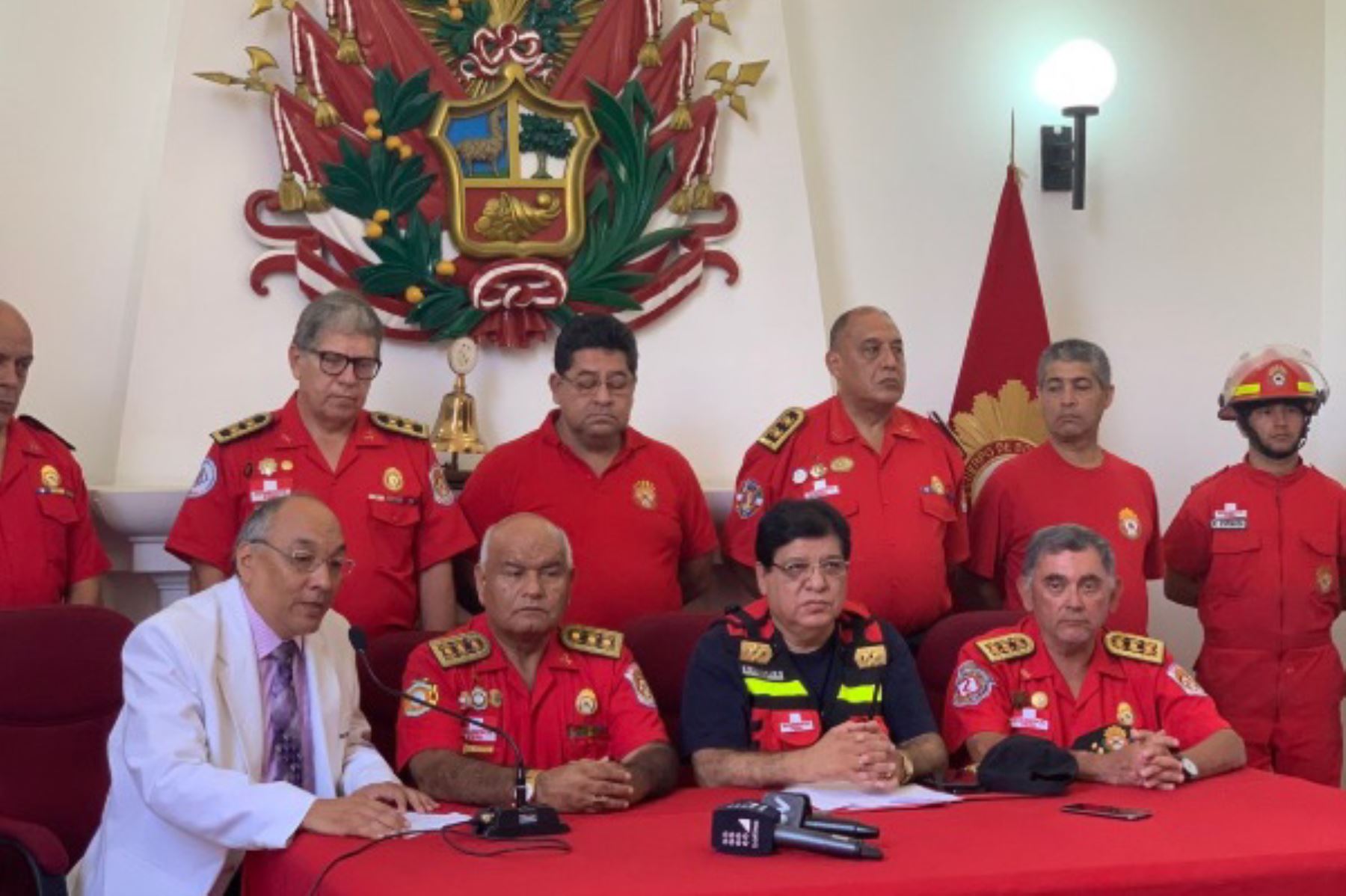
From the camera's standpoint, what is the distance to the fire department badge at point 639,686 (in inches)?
153

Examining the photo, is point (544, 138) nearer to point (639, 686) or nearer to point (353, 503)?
point (353, 503)

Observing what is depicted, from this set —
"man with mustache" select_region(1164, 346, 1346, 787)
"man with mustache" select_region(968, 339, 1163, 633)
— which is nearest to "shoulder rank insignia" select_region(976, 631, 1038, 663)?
"man with mustache" select_region(968, 339, 1163, 633)

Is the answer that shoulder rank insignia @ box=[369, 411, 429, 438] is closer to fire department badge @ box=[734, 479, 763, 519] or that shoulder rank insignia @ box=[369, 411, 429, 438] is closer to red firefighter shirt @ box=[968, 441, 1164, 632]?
fire department badge @ box=[734, 479, 763, 519]

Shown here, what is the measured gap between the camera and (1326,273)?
250 inches

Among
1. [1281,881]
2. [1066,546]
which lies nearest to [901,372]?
[1066,546]

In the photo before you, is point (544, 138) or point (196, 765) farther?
point (544, 138)

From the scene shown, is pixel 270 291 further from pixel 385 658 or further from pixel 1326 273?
pixel 1326 273

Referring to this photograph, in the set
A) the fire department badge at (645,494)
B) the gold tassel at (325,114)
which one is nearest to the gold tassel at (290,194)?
the gold tassel at (325,114)

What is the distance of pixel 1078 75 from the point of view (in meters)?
5.92

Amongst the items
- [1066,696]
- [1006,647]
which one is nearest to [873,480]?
[1006,647]

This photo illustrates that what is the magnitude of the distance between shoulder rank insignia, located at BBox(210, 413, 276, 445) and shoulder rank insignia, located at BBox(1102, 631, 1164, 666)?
1933mm

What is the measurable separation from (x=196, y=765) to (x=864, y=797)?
1167 mm

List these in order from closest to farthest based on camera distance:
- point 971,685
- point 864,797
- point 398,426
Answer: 1. point 864,797
2. point 971,685
3. point 398,426

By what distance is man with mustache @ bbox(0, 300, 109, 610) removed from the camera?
4.34 metres
